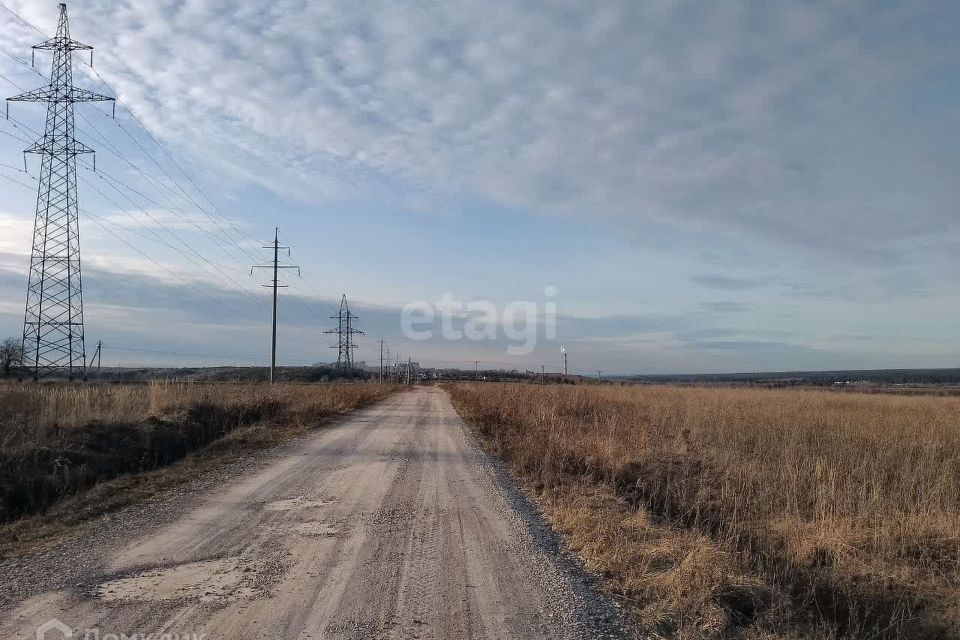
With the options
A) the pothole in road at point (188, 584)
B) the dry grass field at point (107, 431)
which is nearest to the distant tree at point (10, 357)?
the dry grass field at point (107, 431)

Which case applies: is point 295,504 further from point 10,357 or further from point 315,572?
point 10,357

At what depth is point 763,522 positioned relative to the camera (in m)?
8.77

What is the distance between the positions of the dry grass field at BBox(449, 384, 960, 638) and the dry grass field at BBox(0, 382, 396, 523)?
7.44m

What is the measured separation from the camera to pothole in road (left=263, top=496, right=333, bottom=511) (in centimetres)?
812

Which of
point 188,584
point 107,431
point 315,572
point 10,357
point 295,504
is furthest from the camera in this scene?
point 10,357

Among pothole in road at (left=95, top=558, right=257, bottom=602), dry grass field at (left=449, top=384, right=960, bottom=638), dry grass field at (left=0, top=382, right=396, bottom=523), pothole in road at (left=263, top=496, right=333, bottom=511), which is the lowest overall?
dry grass field at (left=449, top=384, right=960, bottom=638)

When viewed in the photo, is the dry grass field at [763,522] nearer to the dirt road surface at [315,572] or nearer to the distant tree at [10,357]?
the dirt road surface at [315,572]

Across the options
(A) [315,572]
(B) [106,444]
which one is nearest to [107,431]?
(B) [106,444]

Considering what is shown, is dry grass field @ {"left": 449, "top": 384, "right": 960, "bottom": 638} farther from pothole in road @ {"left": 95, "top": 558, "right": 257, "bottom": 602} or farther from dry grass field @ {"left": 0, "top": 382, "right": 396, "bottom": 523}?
dry grass field @ {"left": 0, "top": 382, "right": 396, "bottom": 523}

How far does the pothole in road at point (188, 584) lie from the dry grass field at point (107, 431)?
14.8ft

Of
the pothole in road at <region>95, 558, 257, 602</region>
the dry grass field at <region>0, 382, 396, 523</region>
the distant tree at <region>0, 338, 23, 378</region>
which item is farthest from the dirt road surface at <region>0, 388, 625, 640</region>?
the distant tree at <region>0, 338, 23, 378</region>

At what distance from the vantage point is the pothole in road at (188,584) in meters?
4.91

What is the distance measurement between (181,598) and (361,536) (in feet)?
7.38

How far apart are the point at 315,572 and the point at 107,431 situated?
32.8 feet
